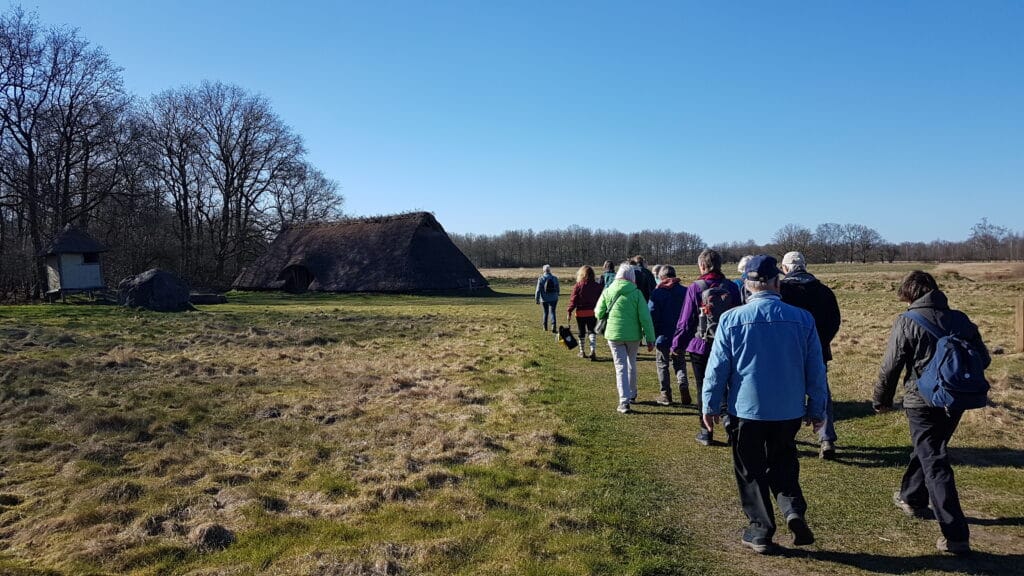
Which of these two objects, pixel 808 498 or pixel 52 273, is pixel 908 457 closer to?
pixel 808 498

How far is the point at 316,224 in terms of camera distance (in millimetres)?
43156

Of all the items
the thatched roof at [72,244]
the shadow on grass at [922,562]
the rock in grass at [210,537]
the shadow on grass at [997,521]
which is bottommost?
the shadow on grass at [997,521]

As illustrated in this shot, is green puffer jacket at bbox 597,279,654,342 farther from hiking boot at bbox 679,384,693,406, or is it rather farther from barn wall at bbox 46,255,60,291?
barn wall at bbox 46,255,60,291

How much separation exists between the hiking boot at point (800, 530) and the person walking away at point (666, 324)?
13.7 feet

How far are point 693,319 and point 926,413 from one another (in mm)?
→ 2682

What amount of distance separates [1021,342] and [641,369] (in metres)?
7.22

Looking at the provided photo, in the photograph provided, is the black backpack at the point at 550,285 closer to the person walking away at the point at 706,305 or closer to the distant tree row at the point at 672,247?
the person walking away at the point at 706,305

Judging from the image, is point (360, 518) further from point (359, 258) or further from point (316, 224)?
point (316, 224)

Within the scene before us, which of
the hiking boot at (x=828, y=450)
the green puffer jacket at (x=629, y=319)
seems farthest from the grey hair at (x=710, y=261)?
the hiking boot at (x=828, y=450)

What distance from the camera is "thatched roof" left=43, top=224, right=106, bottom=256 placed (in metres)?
25.6

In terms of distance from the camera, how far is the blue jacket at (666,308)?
8164mm

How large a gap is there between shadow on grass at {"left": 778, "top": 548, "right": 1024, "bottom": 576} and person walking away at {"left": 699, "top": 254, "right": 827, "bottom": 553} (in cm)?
15

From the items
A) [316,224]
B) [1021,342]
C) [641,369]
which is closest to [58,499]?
[641,369]

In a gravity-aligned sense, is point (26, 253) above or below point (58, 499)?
above
